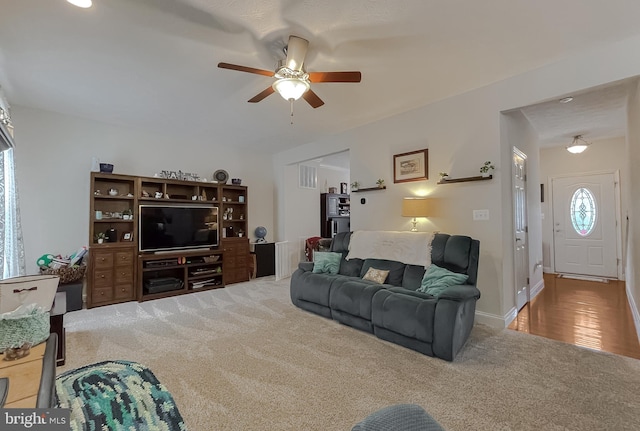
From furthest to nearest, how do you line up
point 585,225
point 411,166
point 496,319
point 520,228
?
point 585,225, point 411,166, point 520,228, point 496,319

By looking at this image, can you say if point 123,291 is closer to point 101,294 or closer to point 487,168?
point 101,294

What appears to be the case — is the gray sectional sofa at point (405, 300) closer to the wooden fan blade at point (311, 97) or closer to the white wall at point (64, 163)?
the wooden fan blade at point (311, 97)

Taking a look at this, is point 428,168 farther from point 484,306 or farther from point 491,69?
point 484,306

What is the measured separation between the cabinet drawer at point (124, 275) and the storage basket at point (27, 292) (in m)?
2.17

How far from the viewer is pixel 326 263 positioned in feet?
12.9

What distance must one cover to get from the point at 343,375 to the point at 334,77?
2.40m

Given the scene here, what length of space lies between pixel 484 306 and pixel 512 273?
0.51 metres

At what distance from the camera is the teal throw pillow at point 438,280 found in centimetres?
281

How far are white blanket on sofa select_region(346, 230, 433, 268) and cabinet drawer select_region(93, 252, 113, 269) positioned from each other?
3.42 metres

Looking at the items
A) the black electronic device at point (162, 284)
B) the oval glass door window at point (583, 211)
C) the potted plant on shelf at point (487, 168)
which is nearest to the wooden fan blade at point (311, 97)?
the potted plant on shelf at point (487, 168)

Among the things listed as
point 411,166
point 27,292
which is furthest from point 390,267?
point 27,292

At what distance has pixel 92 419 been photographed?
4.57 feet

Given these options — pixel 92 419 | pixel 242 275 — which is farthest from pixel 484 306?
pixel 242 275

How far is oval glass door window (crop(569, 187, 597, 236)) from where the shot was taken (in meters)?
5.63
